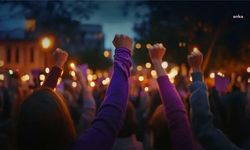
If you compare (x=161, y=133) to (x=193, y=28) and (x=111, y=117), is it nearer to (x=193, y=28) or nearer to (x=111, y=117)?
(x=111, y=117)

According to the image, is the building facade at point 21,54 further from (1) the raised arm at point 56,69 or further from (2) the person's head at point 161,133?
(1) the raised arm at point 56,69

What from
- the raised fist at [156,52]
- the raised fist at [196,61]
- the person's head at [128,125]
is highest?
the raised fist at [156,52]

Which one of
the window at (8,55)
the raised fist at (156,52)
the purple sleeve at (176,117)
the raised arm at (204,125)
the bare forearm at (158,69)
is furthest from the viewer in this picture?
the window at (8,55)

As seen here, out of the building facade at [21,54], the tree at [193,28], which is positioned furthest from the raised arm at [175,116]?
the building facade at [21,54]

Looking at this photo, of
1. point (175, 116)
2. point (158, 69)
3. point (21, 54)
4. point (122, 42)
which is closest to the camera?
point (122, 42)

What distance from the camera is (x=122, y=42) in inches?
120

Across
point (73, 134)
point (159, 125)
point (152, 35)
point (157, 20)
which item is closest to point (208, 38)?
point (157, 20)

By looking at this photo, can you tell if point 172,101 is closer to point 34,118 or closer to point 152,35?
point 34,118

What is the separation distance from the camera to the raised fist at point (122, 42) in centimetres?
304

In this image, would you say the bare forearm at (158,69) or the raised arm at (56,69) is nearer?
the bare forearm at (158,69)

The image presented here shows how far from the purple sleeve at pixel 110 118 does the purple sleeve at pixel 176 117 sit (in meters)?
0.71

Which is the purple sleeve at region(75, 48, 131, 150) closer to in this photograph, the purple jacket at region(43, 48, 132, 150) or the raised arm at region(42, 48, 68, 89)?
the purple jacket at region(43, 48, 132, 150)

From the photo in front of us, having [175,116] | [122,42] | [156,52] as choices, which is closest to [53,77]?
[156,52]

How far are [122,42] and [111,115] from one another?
427 mm
